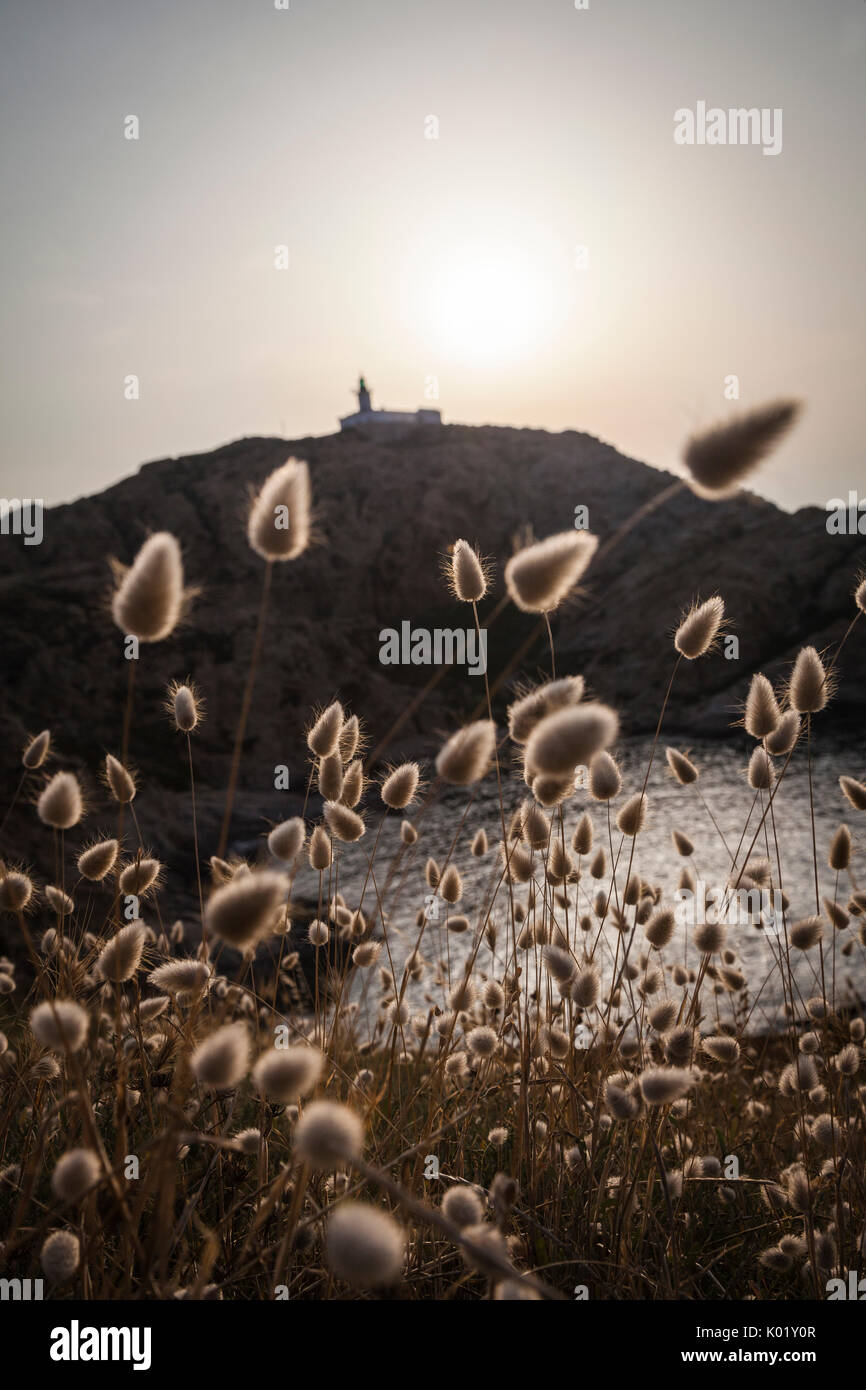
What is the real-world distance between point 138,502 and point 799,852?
42312 mm

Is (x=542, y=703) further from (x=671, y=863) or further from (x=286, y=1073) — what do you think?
(x=671, y=863)

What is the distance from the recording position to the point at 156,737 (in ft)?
96.4

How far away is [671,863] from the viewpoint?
53.1ft

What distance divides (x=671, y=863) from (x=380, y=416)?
59.9 meters

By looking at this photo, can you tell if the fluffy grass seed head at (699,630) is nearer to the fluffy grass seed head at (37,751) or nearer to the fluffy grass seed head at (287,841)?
the fluffy grass seed head at (287,841)

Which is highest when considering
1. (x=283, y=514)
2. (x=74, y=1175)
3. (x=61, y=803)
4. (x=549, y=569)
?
(x=283, y=514)

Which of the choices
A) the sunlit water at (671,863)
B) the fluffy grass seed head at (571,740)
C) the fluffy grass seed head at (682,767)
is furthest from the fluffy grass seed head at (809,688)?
the sunlit water at (671,863)

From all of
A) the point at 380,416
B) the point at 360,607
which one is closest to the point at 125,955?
the point at 360,607

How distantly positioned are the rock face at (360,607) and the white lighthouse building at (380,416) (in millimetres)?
10826

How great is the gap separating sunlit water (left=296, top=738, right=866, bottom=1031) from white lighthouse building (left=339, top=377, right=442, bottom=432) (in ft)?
156

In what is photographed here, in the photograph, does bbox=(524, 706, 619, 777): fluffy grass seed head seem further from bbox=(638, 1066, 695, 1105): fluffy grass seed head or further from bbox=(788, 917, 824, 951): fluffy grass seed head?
bbox=(788, 917, 824, 951): fluffy grass seed head

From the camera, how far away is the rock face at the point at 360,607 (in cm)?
2961

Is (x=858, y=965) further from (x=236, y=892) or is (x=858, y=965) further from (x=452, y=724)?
(x=452, y=724)
